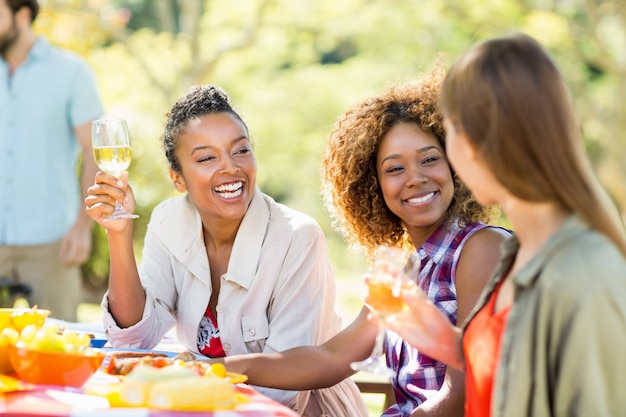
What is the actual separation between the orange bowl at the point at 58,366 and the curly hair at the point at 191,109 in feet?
4.53

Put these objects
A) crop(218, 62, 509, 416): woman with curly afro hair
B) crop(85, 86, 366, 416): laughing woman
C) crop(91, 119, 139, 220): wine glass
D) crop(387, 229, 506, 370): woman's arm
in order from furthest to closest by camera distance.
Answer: crop(85, 86, 366, 416): laughing woman → crop(91, 119, 139, 220): wine glass → crop(218, 62, 509, 416): woman with curly afro hair → crop(387, 229, 506, 370): woman's arm

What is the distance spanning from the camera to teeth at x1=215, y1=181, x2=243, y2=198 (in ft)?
11.5

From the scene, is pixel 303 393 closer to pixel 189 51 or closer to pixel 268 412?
pixel 268 412

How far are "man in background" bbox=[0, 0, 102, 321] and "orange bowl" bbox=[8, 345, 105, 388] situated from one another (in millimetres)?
3326

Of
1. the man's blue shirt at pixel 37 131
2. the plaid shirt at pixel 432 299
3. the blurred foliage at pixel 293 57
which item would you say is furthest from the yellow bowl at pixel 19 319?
the blurred foliage at pixel 293 57

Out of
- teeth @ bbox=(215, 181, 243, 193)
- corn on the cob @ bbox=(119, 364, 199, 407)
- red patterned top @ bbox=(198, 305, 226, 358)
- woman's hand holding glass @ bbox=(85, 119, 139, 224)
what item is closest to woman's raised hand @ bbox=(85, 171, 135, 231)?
woman's hand holding glass @ bbox=(85, 119, 139, 224)

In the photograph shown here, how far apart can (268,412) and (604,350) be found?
82 cm

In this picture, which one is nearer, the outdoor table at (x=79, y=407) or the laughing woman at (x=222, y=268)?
the outdoor table at (x=79, y=407)

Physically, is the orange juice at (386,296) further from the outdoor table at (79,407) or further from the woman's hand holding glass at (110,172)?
the woman's hand holding glass at (110,172)

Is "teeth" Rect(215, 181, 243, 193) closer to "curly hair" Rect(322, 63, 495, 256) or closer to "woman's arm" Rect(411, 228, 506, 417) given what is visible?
"curly hair" Rect(322, 63, 495, 256)

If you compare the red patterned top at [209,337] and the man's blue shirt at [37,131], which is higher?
the man's blue shirt at [37,131]

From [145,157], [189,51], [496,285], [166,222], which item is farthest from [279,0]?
[496,285]

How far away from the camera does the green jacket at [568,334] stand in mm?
1915

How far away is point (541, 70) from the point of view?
6.66 ft
